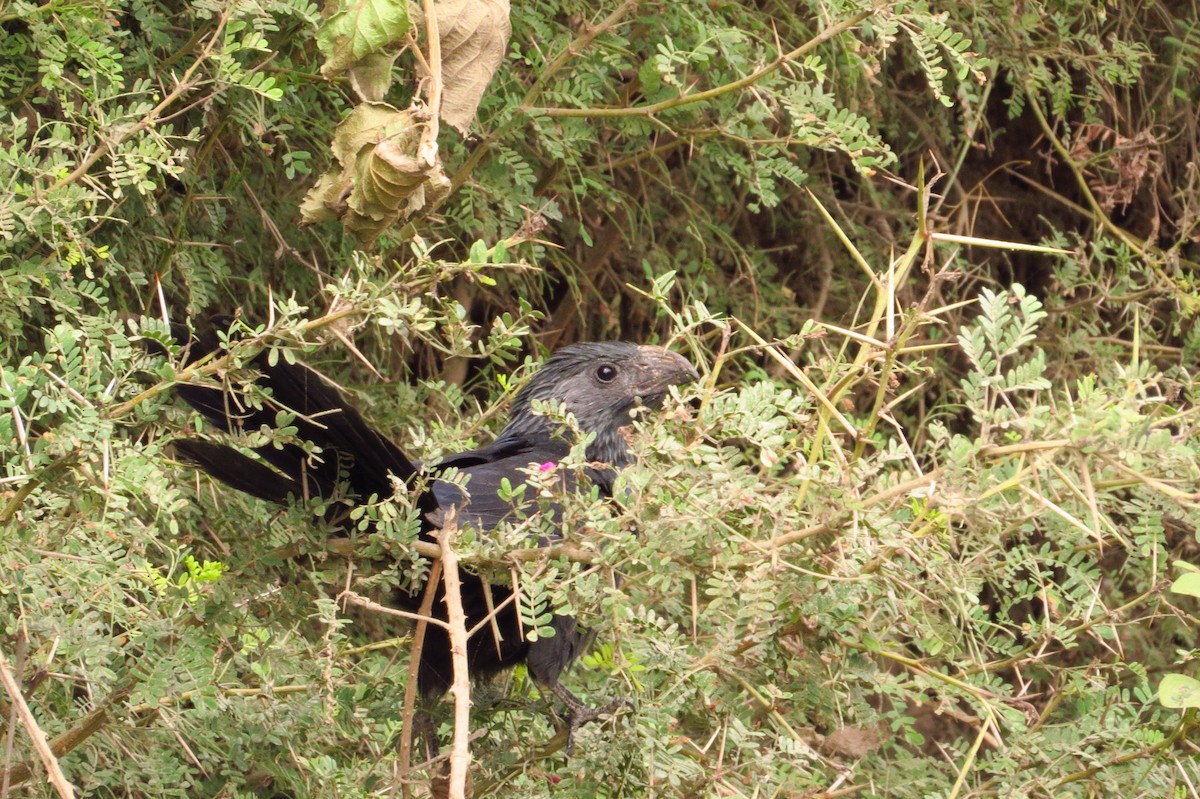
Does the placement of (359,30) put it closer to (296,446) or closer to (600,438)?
(296,446)

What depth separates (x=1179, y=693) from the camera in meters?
2.00

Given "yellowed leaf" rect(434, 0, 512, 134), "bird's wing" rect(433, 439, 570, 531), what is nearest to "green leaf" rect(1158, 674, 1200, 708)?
"bird's wing" rect(433, 439, 570, 531)

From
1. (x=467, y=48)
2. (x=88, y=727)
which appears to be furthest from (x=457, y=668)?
(x=467, y=48)

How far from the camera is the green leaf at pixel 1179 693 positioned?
1989 millimetres

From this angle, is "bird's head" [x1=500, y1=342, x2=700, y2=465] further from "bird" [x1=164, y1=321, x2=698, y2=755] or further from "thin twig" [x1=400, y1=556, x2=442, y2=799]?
"thin twig" [x1=400, y1=556, x2=442, y2=799]

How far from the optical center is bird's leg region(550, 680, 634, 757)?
231cm

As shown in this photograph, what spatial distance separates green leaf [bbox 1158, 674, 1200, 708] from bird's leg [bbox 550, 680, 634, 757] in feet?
2.59

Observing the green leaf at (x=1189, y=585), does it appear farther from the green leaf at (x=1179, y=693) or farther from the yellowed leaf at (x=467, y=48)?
the yellowed leaf at (x=467, y=48)

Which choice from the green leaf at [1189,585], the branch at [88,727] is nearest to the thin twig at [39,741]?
the branch at [88,727]

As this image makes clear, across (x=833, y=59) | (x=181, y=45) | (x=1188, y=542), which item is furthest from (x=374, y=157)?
(x=1188, y=542)

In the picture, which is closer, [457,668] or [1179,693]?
[457,668]

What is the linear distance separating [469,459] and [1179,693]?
1367 millimetres

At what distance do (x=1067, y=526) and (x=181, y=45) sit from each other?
6.55ft

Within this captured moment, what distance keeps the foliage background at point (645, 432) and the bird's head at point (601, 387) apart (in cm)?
12
